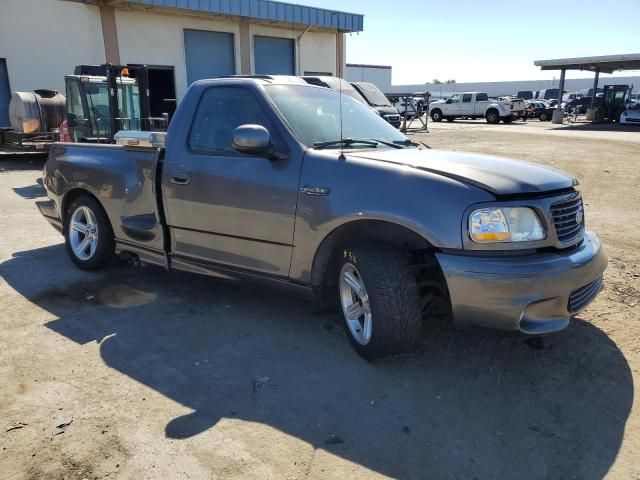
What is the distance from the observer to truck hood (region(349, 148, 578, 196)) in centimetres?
303

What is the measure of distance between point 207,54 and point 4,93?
7.06 m

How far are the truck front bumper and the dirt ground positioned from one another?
36 centimetres

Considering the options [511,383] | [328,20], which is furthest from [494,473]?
[328,20]

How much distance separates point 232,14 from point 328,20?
4847mm

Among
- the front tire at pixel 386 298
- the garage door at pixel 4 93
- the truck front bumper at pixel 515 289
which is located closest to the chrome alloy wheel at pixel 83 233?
the front tire at pixel 386 298

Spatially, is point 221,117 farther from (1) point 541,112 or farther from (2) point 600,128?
(1) point 541,112

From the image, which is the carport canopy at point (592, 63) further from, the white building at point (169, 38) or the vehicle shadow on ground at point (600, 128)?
the white building at point (169, 38)

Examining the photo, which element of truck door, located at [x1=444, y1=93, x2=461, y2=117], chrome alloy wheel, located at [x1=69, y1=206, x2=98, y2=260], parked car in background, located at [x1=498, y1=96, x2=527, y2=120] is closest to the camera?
chrome alloy wheel, located at [x1=69, y1=206, x2=98, y2=260]

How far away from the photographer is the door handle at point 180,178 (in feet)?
13.7

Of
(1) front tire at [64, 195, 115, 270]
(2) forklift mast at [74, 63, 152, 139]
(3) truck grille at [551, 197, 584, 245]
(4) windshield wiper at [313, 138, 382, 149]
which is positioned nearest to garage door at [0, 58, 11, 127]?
(2) forklift mast at [74, 63, 152, 139]

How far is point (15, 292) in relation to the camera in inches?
192

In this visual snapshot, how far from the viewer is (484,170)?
3.24 m

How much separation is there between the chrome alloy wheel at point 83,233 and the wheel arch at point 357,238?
2719 millimetres

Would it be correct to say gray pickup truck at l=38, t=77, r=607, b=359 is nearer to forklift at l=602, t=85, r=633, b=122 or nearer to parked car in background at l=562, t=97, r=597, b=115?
forklift at l=602, t=85, r=633, b=122
